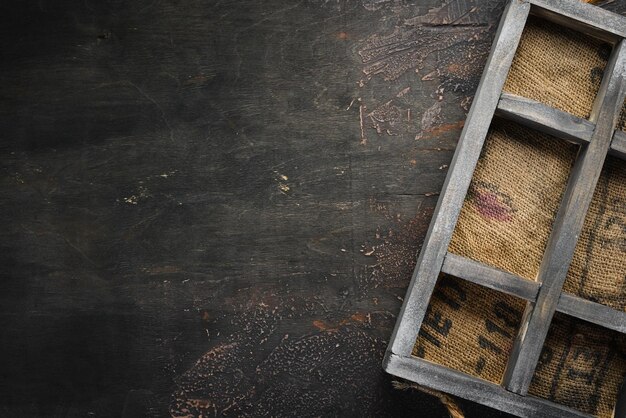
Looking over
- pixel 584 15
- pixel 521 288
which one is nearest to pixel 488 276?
pixel 521 288

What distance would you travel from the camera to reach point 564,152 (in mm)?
2035

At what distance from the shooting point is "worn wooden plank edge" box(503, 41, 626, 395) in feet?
6.28

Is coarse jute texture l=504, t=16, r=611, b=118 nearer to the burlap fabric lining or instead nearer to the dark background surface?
the burlap fabric lining

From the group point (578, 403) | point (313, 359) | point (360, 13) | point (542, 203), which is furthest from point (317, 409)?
point (360, 13)

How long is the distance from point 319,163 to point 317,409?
0.98 meters

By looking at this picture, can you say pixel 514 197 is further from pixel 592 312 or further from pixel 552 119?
pixel 592 312

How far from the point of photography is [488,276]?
75.2 inches

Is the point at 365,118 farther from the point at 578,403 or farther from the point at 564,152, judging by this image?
the point at 578,403

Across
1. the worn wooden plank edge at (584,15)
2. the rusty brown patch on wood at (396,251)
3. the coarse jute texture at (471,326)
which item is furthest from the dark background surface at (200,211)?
the worn wooden plank edge at (584,15)

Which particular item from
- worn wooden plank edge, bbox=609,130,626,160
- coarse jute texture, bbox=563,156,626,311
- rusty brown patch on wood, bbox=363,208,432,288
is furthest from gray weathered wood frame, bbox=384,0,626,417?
rusty brown patch on wood, bbox=363,208,432,288

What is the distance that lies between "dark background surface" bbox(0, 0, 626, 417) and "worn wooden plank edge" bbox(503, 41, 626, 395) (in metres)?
0.44

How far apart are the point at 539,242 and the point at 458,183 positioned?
383 mm

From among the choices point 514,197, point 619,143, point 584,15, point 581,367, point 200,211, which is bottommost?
point 581,367

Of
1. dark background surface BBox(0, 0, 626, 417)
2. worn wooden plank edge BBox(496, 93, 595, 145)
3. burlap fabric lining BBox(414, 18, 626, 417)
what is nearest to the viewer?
worn wooden plank edge BBox(496, 93, 595, 145)
